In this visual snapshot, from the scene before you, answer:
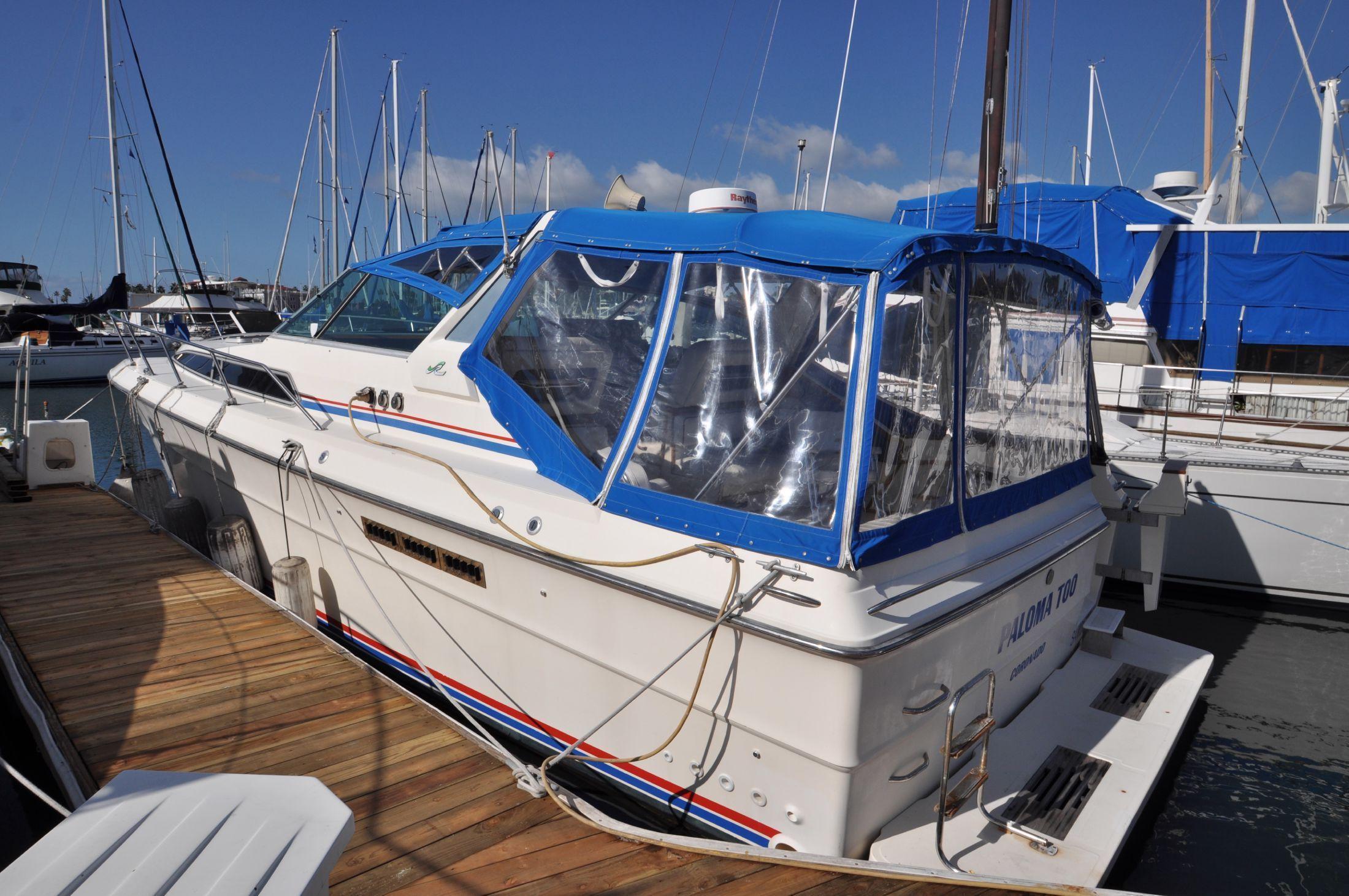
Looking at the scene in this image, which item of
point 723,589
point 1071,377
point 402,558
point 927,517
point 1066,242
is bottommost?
point 402,558

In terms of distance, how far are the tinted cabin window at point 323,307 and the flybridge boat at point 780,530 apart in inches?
49.6

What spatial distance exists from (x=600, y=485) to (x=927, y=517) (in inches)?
49.3

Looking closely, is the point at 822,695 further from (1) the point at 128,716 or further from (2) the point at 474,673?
(1) the point at 128,716

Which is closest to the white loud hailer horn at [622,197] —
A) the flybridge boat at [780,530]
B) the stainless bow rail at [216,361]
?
the flybridge boat at [780,530]

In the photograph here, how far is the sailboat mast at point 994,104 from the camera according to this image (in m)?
6.61

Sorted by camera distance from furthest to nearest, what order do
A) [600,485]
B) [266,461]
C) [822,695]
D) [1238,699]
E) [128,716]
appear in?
[1238,699]
[266,461]
[128,716]
[600,485]
[822,695]

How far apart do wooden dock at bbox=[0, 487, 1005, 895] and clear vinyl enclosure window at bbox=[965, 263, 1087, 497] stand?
5.74ft

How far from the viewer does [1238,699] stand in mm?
5836

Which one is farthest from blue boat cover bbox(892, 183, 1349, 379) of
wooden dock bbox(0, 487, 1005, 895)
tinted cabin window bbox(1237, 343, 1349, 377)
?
wooden dock bbox(0, 487, 1005, 895)

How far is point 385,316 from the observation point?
5.18m

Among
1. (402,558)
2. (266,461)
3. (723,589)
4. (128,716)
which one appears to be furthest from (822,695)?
(266,461)

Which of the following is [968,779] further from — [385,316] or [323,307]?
[323,307]

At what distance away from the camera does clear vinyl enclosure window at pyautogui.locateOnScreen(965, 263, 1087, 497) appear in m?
3.32

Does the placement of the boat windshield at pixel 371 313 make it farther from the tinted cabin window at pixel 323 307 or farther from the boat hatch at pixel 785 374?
the boat hatch at pixel 785 374
